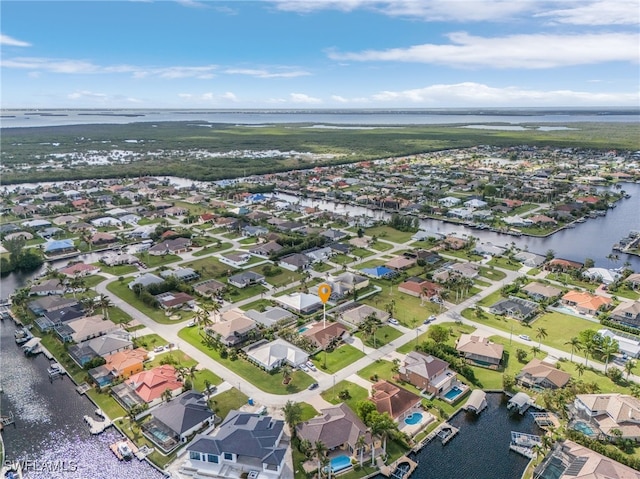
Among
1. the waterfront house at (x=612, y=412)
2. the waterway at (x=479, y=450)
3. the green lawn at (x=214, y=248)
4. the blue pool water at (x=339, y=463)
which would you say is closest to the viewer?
the blue pool water at (x=339, y=463)

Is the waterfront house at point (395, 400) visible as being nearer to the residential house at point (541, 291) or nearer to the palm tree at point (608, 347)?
the palm tree at point (608, 347)

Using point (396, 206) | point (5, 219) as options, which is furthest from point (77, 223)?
point (396, 206)

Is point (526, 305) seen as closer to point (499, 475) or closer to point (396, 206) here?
point (499, 475)

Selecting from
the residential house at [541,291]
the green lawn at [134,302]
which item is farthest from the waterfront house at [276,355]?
the residential house at [541,291]

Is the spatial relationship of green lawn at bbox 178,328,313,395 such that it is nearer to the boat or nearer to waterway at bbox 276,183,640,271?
the boat

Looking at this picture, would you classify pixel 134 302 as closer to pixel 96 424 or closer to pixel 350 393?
pixel 96 424

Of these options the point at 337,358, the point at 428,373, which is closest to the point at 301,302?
the point at 337,358
